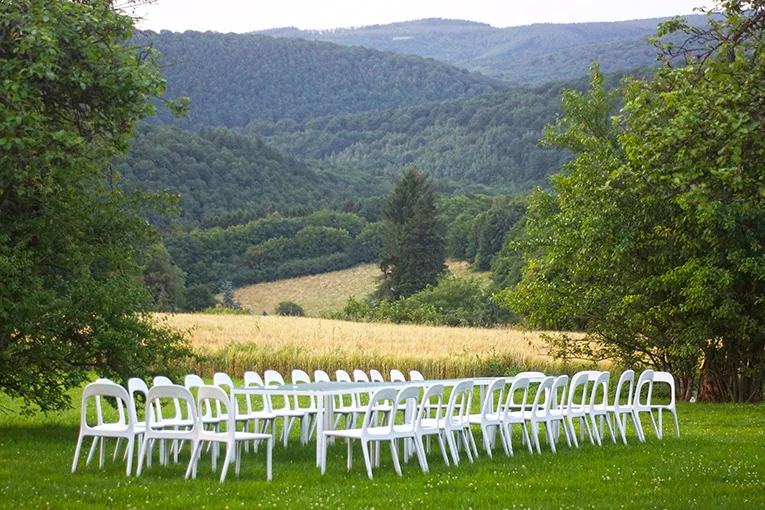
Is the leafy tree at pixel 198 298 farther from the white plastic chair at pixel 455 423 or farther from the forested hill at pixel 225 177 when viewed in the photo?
the white plastic chair at pixel 455 423

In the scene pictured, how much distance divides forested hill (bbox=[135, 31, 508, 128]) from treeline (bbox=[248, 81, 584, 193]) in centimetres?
954

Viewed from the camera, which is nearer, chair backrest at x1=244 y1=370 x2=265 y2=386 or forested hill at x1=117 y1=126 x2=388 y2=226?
chair backrest at x1=244 y1=370 x2=265 y2=386

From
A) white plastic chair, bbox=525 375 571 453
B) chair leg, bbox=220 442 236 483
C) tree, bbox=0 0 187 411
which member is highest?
tree, bbox=0 0 187 411

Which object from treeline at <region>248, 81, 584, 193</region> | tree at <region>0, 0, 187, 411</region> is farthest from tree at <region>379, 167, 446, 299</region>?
tree at <region>0, 0, 187, 411</region>

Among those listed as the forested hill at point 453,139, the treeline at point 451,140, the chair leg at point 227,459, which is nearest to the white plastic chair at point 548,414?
the chair leg at point 227,459

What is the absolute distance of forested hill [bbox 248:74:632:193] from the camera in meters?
124

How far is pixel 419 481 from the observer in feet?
31.5

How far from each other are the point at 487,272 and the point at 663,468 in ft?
239

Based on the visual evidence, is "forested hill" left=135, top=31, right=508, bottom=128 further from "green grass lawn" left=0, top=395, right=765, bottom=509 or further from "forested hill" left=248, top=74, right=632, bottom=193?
"green grass lawn" left=0, top=395, right=765, bottom=509

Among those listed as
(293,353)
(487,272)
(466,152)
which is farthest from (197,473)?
(466,152)

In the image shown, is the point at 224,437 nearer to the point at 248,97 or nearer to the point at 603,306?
the point at 603,306

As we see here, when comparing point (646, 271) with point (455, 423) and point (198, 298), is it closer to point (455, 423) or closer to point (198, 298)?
point (455, 423)

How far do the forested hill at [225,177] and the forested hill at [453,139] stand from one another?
19845mm

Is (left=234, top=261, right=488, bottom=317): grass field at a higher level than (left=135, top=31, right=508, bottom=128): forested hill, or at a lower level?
lower
